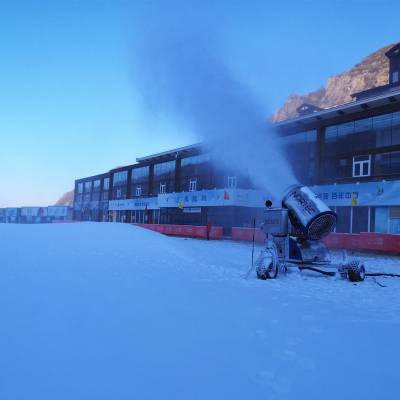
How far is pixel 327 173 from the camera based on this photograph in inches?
1235

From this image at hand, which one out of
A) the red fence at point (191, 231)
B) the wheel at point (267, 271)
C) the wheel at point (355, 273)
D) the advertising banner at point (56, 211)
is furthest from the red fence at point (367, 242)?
the advertising banner at point (56, 211)

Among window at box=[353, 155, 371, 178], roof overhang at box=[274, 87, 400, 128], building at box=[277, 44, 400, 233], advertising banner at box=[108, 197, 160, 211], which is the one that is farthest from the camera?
advertising banner at box=[108, 197, 160, 211]

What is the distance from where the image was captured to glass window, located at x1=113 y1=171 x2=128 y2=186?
62500 millimetres

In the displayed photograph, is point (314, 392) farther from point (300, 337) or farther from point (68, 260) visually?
point (68, 260)

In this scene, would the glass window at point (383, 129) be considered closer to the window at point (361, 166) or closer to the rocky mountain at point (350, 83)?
the window at point (361, 166)

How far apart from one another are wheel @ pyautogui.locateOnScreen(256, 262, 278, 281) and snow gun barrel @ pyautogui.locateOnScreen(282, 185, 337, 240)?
1773 millimetres

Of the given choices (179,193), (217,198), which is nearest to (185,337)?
(217,198)

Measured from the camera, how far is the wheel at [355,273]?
32.4ft

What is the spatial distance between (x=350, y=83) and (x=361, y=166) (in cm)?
13347

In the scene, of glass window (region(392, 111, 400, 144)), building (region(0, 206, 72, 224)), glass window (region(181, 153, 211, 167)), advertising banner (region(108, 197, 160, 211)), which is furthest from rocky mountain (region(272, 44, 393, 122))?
building (region(0, 206, 72, 224))

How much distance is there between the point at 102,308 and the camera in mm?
5688

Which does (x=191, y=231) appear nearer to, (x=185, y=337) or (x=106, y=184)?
(x=185, y=337)

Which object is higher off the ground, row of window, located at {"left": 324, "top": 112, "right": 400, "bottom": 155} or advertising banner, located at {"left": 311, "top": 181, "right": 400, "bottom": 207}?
row of window, located at {"left": 324, "top": 112, "right": 400, "bottom": 155}

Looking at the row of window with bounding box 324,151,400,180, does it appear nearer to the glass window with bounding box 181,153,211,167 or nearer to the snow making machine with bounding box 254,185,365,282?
the glass window with bounding box 181,153,211,167
